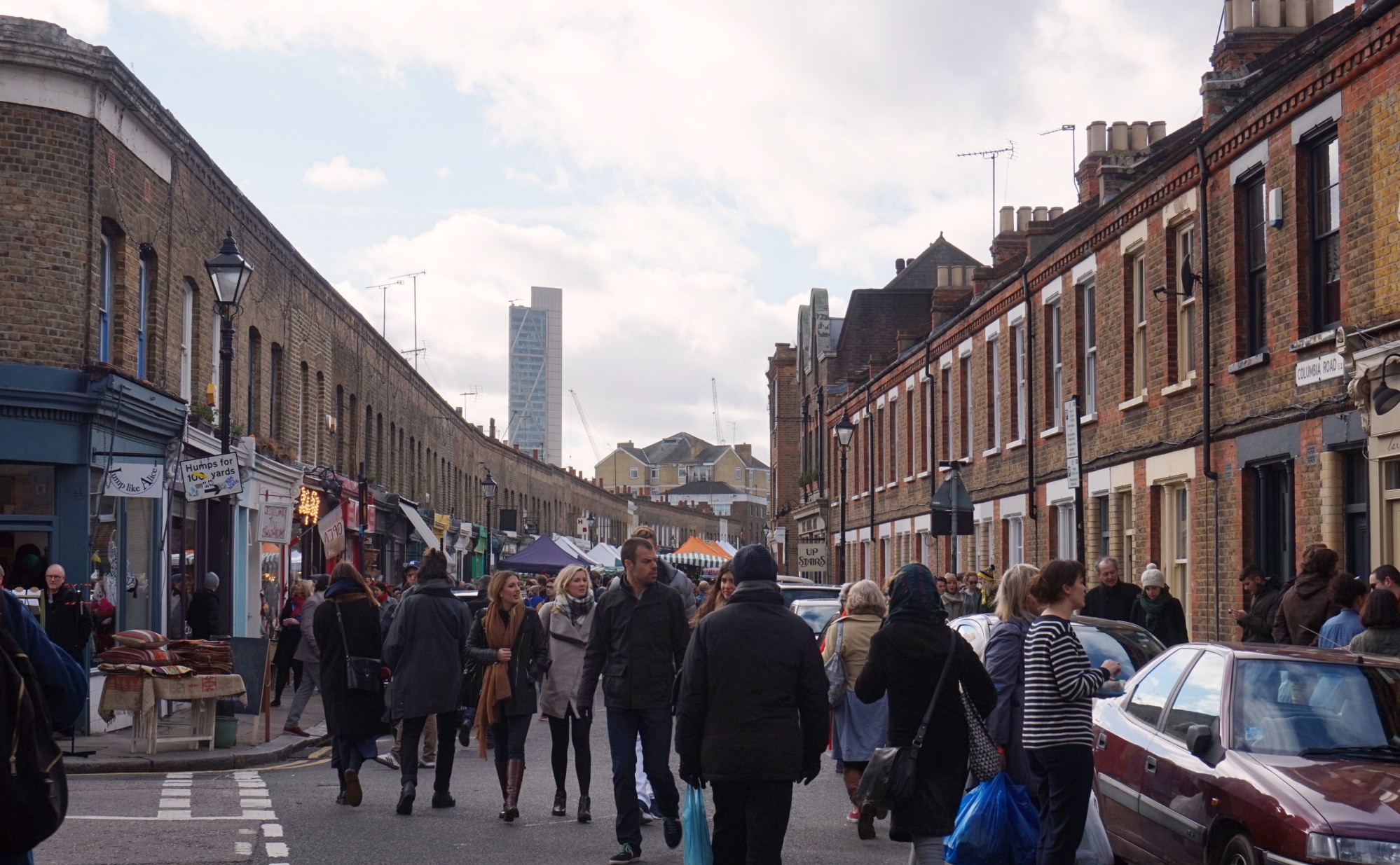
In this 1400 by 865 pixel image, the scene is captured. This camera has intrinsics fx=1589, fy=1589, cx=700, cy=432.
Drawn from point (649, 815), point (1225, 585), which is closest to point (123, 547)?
point (649, 815)

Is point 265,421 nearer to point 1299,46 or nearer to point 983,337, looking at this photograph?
point 983,337

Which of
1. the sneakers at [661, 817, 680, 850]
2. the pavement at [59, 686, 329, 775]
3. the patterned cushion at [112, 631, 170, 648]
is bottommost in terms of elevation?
the pavement at [59, 686, 329, 775]

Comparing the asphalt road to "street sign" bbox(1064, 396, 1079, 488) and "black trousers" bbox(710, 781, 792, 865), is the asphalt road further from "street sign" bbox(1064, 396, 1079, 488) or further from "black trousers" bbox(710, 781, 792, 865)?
"street sign" bbox(1064, 396, 1079, 488)

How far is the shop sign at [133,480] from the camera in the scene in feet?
57.9

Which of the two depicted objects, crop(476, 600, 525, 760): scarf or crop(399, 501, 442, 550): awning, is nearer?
crop(476, 600, 525, 760): scarf

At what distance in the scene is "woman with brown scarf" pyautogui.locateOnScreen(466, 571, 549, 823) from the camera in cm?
1101

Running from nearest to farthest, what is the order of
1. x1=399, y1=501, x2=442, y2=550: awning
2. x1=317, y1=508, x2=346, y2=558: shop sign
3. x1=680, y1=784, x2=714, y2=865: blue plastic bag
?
1. x1=680, y1=784, x2=714, y2=865: blue plastic bag
2. x1=317, y1=508, x2=346, y2=558: shop sign
3. x1=399, y1=501, x2=442, y2=550: awning

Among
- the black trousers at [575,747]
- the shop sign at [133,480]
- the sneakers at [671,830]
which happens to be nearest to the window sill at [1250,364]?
the black trousers at [575,747]

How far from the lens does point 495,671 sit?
1105 centimetres

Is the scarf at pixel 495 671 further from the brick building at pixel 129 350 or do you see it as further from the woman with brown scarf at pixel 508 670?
the brick building at pixel 129 350

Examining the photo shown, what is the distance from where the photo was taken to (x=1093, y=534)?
23125 millimetres

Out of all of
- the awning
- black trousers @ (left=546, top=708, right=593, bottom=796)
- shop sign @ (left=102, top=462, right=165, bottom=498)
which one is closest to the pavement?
→ shop sign @ (left=102, top=462, right=165, bottom=498)

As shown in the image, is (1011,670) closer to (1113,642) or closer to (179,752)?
(1113,642)

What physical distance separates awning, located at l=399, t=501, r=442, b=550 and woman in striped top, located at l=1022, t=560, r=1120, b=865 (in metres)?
35.1
